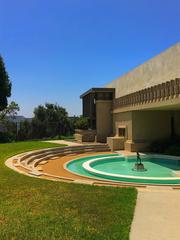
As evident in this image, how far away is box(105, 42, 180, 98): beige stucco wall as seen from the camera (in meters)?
17.1

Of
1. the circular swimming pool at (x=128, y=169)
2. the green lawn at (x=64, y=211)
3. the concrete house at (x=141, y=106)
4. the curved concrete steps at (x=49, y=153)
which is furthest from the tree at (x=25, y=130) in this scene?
the green lawn at (x=64, y=211)

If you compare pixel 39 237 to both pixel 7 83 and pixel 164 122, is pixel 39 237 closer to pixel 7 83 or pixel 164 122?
pixel 164 122

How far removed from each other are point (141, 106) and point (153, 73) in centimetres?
332

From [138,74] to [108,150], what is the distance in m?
7.28

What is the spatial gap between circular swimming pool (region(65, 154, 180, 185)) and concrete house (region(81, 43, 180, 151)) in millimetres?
3281

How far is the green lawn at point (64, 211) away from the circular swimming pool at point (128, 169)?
115 inches

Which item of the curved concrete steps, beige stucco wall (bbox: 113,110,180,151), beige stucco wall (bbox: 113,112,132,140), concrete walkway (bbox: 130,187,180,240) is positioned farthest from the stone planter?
concrete walkway (bbox: 130,187,180,240)

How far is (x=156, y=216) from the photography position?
5.72 meters

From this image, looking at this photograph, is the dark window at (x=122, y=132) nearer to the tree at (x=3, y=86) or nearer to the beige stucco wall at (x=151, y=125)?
the beige stucco wall at (x=151, y=125)

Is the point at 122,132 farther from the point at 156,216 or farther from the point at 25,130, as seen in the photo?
the point at 25,130

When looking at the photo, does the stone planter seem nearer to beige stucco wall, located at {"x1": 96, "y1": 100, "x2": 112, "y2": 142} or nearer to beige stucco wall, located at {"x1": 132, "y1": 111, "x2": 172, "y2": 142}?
beige stucco wall, located at {"x1": 96, "y1": 100, "x2": 112, "y2": 142}

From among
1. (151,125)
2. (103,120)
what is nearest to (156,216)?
(151,125)

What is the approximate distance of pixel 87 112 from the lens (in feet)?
98.9

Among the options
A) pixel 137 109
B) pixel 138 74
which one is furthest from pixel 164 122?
pixel 138 74
